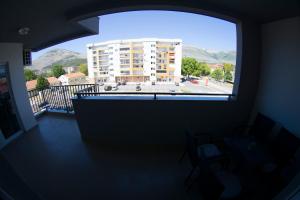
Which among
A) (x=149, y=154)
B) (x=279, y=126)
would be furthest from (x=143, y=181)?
(x=279, y=126)

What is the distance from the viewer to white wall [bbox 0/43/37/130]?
3.58 metres

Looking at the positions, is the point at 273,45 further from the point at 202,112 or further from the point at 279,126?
the point at 202,112

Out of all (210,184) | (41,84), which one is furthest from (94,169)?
(41,84)

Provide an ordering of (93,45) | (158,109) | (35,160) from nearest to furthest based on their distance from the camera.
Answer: (35,160) → (158,109) → (93,45)

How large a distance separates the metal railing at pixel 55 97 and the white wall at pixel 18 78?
89 centimetres

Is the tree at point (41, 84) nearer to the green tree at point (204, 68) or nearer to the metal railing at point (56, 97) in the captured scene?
the metal railing at point (56, 97)

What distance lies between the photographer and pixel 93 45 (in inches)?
595

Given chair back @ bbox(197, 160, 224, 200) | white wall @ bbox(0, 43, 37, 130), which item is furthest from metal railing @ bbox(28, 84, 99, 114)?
chair back @ bbox(197, 160, 224, 200)

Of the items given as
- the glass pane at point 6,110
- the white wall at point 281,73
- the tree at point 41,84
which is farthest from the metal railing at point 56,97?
the white wall at point 281,73

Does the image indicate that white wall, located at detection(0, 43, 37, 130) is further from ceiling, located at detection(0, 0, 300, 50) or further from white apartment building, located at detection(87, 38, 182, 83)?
white apartment building, located at detection(87, 38, 182, 83)

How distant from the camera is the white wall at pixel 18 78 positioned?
11.8 feet

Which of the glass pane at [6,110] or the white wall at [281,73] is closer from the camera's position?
the white wall at [281,73]

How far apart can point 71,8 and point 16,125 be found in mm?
3205

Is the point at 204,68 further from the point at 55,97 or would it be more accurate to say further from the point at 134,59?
the point at 55,97
